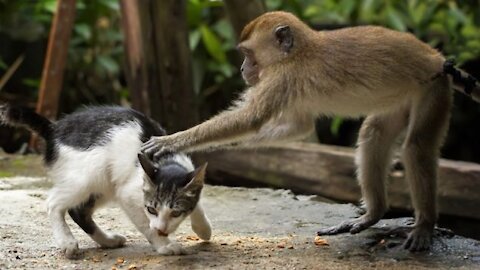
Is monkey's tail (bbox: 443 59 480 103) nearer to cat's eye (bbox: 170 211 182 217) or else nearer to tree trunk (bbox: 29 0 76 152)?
cat's eye (bbox: 170 211 182 217)

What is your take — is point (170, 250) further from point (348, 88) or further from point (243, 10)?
point (243, 10)

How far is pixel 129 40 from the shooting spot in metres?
8.38

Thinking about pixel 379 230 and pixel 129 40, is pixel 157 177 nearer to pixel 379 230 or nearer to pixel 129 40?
pixel 379 230

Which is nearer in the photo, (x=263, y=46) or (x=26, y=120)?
(x=26, y=120)

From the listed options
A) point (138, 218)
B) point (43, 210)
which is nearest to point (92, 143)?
point (138, 218)

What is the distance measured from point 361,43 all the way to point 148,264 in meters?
1.90

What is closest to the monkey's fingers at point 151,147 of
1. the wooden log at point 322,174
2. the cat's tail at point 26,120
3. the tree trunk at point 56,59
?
the cat's tail at point 26,120

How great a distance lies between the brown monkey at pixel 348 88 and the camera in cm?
474

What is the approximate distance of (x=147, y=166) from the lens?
428cm

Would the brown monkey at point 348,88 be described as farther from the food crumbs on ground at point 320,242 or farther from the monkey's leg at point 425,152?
the food crumbs on ground at point 320,242

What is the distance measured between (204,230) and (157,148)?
578 mm

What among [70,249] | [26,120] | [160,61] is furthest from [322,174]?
[70,249]

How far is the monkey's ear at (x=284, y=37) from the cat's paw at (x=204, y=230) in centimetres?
119

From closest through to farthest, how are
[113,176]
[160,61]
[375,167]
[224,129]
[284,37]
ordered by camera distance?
[113,176]
[224,129]
[284,37]
[375,167]
[160,61]
